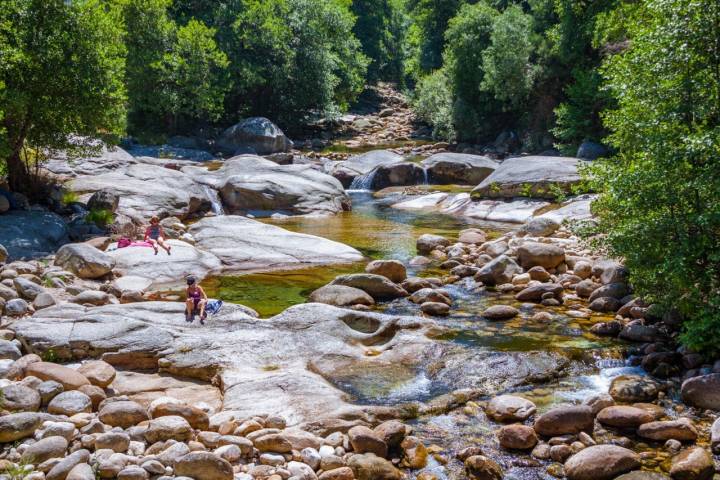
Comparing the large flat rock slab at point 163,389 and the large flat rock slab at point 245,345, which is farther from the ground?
the large flat rock slab at point 245,345

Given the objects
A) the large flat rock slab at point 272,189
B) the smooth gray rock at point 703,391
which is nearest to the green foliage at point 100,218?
the large flat rock slab at point 272,189

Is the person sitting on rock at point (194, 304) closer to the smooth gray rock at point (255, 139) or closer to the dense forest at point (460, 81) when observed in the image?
the dense forest at point (460, 81)

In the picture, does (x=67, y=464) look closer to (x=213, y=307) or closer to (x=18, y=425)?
(x=18, y=425)

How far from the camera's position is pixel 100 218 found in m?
17.0

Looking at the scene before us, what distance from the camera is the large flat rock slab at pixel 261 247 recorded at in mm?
15164

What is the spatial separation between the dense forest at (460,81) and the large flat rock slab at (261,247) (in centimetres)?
432

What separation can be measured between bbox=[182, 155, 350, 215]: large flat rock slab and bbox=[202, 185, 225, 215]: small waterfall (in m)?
0.20

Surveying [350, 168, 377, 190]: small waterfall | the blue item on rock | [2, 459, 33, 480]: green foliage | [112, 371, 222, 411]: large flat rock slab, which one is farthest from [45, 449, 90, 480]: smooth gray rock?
[350, 168, 377, 190]: small waterfall

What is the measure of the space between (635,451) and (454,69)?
34.8m

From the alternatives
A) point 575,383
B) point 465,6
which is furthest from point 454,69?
point 575,383

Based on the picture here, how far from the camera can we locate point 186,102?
116 feet

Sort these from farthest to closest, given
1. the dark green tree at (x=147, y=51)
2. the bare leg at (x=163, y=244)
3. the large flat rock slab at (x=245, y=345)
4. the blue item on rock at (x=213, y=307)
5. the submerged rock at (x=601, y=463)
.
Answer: the dark green tree at (x=147, y=51) < the bare leg at (x=163, y=244) < the blue item on rock at (x=213, y=307) < the large flat rock slab at (x=245, y=345) < the submerged rock at (x=601, y=463)

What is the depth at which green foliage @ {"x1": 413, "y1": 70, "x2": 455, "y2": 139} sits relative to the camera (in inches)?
1567

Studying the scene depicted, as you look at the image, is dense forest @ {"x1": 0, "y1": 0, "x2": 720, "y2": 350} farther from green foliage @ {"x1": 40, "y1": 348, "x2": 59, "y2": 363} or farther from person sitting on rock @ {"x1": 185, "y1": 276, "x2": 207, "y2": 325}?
green foliage @ {"x1": 40, "y1": 348, "x2": 59, "y2": 363}
